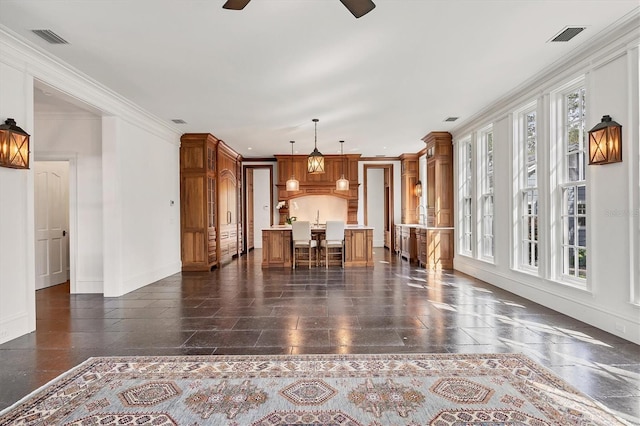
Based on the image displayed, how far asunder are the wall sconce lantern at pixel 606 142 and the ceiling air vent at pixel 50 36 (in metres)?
5.28

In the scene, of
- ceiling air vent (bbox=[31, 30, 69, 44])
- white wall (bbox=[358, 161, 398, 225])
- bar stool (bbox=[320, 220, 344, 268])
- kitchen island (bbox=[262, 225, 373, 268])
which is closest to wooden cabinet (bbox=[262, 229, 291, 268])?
kitchen island (bbox=[262, 225, 373, 268])

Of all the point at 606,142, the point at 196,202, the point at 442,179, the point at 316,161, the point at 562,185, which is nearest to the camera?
the point at 606,142

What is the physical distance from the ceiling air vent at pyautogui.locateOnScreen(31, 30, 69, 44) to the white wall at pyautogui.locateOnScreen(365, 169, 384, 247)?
9.64m

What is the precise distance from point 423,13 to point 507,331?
3.06m

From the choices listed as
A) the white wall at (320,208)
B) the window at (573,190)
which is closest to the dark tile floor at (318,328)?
the window at (573,190)

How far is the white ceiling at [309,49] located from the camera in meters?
2.86

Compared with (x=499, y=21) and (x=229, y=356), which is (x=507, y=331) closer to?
(x=229, y=356)

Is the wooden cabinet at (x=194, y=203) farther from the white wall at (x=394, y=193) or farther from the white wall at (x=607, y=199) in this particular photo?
the white wall at (x=607, y=199)

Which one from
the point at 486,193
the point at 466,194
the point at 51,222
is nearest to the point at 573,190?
the point at 486,193

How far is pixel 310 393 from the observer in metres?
2.22

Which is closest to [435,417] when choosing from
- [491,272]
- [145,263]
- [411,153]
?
[491,272]

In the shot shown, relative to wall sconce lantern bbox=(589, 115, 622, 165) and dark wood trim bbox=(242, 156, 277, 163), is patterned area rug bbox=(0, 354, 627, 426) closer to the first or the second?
wall sconce lantern bbox=(589, 115, 622, 165)

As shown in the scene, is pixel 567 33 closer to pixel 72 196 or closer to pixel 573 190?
pixel 573 190

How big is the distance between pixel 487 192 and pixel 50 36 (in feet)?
20.8
